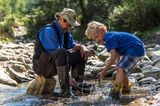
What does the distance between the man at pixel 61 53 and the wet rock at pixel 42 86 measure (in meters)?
0.13

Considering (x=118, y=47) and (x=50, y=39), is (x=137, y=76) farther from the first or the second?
(x=50, y=39)

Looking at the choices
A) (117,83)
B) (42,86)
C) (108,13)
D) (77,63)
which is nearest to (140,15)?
(108,13)

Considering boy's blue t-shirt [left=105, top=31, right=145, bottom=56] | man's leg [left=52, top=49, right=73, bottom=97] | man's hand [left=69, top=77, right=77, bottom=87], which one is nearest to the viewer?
boy's blue t-shirt [left=105, top=31, right=145, bottom=56]

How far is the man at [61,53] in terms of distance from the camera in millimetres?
7742

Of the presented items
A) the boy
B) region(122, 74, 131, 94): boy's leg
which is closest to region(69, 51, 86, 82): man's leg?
region(122, 74, 131, 94): boy's leg

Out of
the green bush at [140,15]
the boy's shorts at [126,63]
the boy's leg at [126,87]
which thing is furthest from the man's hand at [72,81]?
the green bush at [140,15]

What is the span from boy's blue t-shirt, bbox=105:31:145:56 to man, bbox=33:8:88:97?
0.85 metres

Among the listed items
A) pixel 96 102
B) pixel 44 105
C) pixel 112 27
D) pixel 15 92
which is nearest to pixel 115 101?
pixel 96 102

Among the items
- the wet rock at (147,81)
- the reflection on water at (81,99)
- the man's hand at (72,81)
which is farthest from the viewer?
the wet rock at (147,81)

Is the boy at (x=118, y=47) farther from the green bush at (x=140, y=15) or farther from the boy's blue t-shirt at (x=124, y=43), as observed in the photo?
the green bush at (x=140, y=15)

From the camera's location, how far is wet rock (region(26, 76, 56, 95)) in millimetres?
8336

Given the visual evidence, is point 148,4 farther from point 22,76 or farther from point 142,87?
point 142,87

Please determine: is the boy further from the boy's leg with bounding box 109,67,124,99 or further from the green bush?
the green bush

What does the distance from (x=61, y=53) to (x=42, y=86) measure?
3.33ft
